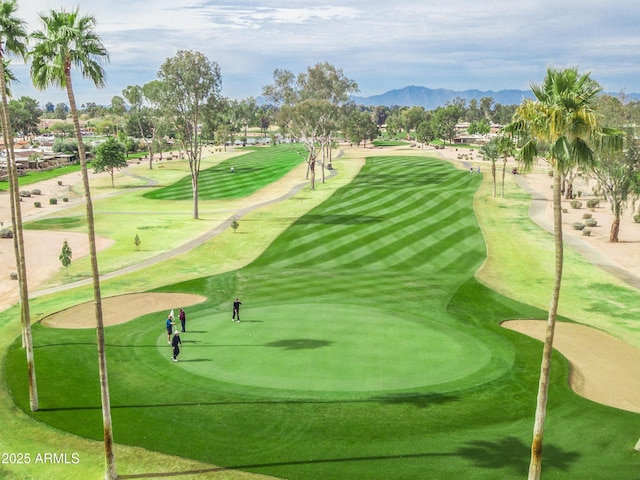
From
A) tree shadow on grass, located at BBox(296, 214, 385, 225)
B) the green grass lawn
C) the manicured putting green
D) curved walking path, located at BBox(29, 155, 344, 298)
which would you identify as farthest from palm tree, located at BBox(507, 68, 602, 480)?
tree shadow on grass, located at BBox(296, 214, 385, 225)

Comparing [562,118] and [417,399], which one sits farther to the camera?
[417,399]

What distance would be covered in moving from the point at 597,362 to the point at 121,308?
32310 millimetres

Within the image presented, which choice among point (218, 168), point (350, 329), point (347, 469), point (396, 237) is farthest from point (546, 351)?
point (218, 168)

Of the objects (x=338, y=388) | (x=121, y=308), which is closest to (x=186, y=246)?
(x=121, y=308)

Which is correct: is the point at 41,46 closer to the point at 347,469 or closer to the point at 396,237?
the point at 347,469

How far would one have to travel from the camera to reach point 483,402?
28.0 m

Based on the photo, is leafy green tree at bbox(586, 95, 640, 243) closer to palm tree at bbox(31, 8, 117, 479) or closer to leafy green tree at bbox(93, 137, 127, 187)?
palm tree at bbox(31, 8, 117, 479)

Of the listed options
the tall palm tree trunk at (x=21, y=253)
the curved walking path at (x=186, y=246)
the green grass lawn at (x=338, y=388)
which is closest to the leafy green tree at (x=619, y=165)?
the green grass lawn at (x=338, y=388)

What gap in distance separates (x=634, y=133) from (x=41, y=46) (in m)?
61.9

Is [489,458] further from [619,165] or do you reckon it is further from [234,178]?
[234,178]

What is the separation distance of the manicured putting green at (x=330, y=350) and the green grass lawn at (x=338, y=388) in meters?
0.12

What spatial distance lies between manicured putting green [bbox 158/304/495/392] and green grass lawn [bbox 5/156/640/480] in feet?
0.39

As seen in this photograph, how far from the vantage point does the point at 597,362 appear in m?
34.5

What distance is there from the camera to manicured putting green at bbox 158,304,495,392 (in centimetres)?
2977
